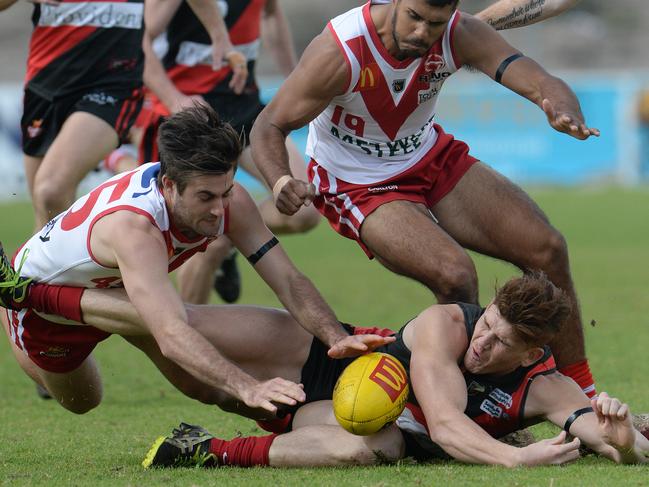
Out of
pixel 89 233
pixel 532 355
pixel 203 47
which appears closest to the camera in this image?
pixel 532 355

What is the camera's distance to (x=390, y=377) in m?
5.36

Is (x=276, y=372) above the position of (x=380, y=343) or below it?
below

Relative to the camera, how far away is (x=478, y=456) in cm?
511

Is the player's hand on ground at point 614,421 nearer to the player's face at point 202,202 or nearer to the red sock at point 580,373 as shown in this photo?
Answer: the red sock at point 580,373

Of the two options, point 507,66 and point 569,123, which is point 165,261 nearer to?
point 569,123

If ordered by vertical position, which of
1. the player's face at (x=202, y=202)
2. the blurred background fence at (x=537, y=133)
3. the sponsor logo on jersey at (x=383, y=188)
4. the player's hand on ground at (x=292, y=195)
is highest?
the player's face at (x=202, y=202)

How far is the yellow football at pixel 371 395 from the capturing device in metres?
5.26

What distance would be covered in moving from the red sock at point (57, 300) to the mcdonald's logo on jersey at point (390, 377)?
1530 millimetres

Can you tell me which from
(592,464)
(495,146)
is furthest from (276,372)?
(495,146)

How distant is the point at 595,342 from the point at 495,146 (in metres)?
16.2

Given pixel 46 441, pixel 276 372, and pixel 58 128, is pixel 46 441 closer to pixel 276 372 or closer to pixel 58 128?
pixel 276 372

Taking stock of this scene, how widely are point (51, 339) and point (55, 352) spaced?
11 centimetres

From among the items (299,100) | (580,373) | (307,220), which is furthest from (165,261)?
(307,220)

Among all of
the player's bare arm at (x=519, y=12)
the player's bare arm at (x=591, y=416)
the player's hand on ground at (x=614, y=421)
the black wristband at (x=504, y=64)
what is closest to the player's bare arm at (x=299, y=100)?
the black wristband at (x=504, y=64)
